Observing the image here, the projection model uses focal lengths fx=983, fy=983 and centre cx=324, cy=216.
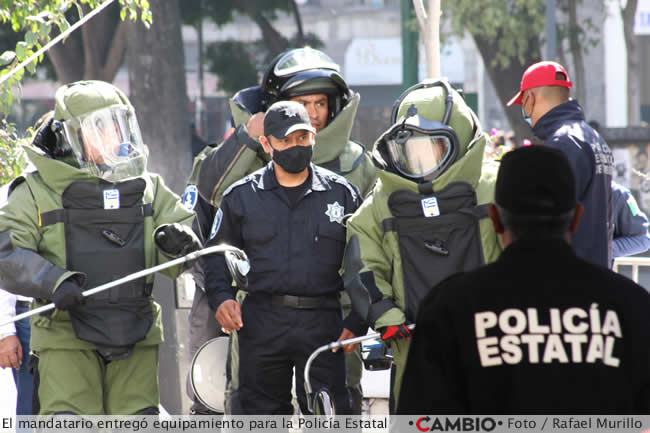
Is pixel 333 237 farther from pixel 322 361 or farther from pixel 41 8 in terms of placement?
pixel 41 8

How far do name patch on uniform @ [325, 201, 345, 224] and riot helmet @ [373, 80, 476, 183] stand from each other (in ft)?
1.05

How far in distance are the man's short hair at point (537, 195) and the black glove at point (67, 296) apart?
2.17m

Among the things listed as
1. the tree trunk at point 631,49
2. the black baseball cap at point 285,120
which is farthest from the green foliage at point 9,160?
the tree trunk at point 631,49

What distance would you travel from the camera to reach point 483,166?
4359 mm

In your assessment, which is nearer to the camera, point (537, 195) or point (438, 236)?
point (537, 195)

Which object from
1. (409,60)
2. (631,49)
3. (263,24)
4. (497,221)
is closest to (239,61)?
(263,24)

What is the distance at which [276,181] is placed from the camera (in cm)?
445

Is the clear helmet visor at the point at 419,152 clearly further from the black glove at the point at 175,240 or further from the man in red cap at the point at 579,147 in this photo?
the black glove at the point at 175,240

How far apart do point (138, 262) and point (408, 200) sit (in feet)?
4.04

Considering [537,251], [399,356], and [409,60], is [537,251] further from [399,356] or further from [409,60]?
[409,60]

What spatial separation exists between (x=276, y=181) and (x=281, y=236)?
0.88 ft

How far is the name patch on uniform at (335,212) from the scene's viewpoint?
4402mm

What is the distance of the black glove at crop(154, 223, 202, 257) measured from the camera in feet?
13.8

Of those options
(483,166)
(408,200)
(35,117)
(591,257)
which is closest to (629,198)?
(591,257)
